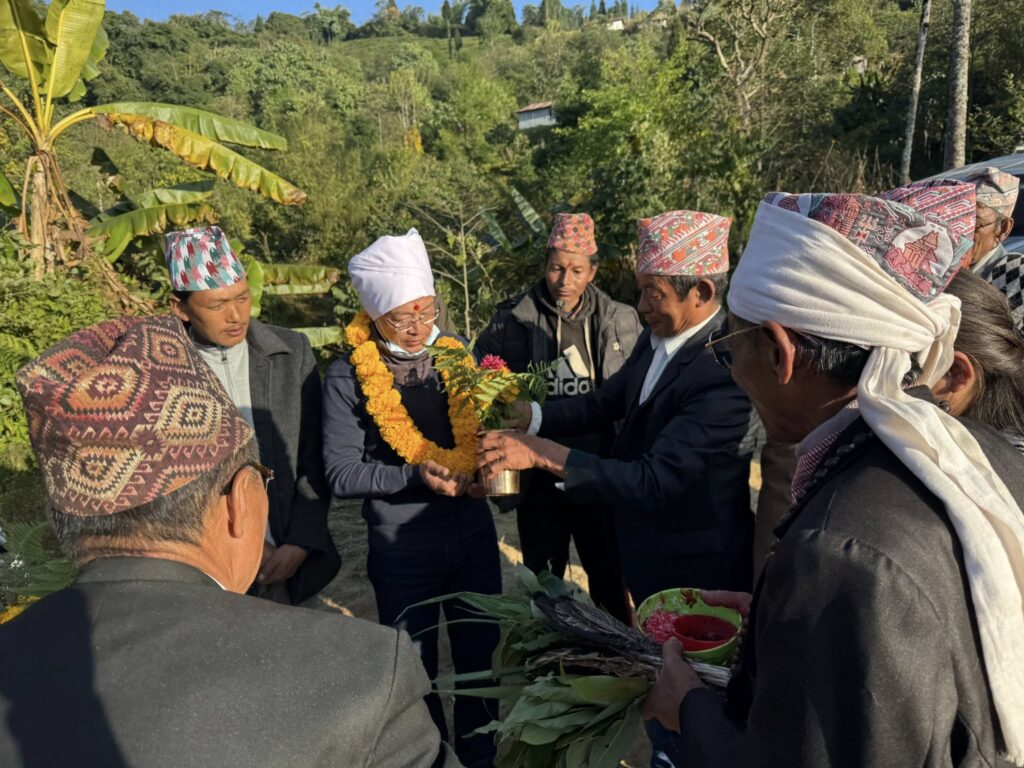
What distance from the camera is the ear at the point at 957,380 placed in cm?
179

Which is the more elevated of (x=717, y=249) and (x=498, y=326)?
(x=717, y=249)

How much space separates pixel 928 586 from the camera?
1.05 meters

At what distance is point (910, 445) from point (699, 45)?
109 feet

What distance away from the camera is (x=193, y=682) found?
3.38 ft

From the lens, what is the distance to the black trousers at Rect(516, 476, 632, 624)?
3787 millimetres

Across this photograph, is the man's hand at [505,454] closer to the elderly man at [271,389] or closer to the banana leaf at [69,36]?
the elderly man at [271,389]

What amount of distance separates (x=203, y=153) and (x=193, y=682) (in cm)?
810

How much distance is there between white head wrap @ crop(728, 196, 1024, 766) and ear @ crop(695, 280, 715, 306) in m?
1.20

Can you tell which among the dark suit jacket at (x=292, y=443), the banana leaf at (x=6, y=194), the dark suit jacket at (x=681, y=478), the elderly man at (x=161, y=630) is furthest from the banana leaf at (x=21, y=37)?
the elderly man at (x=161, y=630)

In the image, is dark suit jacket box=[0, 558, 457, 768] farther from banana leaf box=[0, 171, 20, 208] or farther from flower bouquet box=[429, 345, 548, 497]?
banana leaf box=[0, 171, 20, 208]

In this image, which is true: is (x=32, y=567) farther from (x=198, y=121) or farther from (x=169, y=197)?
(x=169, y=197)

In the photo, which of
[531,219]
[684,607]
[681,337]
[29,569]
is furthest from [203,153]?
[684,607]

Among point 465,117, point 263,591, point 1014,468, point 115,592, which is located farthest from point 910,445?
point 465,117

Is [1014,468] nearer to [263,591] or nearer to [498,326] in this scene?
[263,591]
